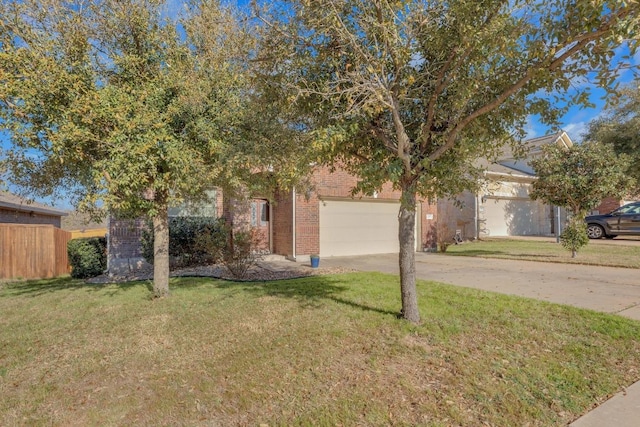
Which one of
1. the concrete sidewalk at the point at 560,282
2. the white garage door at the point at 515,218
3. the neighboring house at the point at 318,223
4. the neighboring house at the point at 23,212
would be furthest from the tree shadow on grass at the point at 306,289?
the white garage door at the point at 515,218

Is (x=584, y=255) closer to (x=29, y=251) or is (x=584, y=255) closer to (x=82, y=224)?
(x=82, y=224)

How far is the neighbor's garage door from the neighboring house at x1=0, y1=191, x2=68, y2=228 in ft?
33.6

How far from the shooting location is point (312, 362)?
3834 mm

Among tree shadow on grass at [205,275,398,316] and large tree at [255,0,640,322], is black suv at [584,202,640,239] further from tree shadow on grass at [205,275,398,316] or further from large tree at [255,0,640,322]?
large tree at [255,0,640,322]

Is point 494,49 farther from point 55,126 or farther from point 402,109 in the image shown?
point 55,126

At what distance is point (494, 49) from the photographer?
3.78 metres

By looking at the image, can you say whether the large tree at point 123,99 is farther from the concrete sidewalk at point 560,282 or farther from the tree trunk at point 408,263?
the concrete sidewalk at point 560,282

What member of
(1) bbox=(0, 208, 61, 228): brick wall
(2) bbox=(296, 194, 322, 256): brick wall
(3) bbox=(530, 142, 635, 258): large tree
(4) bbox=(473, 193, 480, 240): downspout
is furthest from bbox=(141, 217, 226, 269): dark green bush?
(4) bbox=(473, 193, 480, 240): downspout

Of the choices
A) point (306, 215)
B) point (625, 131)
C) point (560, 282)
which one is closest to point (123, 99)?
point (306, 215)

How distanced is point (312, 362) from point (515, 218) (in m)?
21.0

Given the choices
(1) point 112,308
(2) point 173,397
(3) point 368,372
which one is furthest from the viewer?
(1) point 112,308

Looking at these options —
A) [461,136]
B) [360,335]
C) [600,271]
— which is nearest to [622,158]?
[600,271]

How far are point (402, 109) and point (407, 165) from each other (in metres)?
0.99

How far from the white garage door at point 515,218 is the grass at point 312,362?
1560cm
